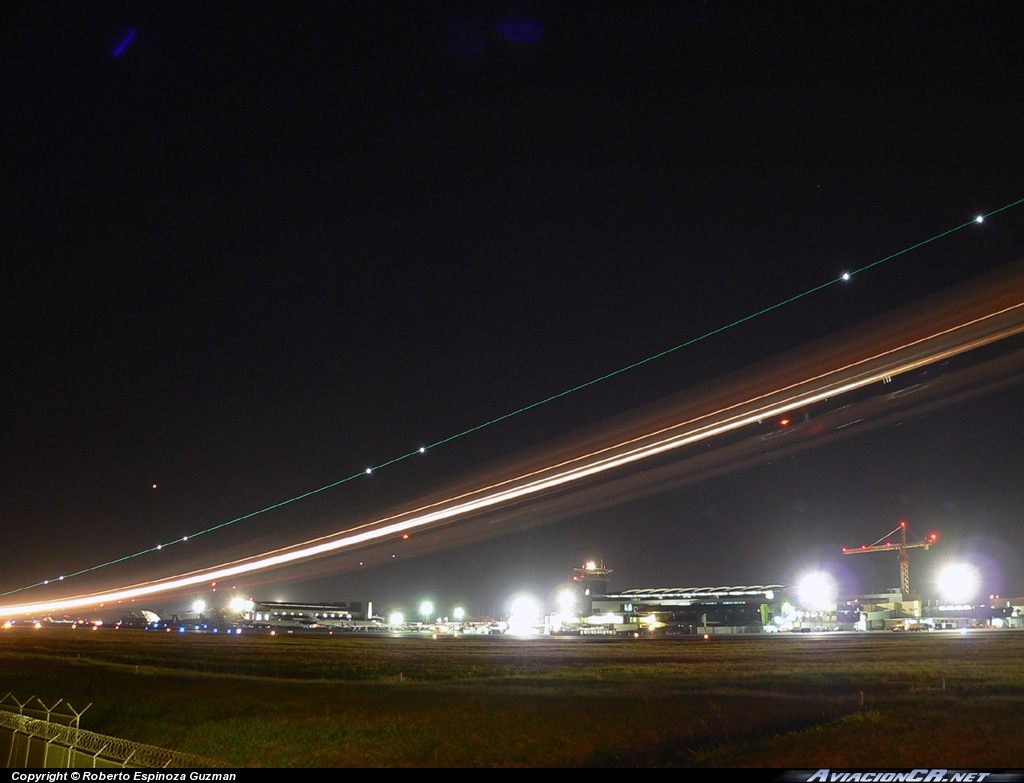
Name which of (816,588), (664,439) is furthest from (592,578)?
(664,439)

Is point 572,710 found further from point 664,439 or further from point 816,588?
point 816,588

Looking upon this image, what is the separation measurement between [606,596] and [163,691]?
521ft

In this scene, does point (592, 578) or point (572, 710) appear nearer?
point (572, 710)

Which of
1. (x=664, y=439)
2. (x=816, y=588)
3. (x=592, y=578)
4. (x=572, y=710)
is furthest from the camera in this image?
(x=592, y=578)

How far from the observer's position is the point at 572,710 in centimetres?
2236

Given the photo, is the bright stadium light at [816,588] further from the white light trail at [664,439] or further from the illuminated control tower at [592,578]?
the white light trail at [664,439]

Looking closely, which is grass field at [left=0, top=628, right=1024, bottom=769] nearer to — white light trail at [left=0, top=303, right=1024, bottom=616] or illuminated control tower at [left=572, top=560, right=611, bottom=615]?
white light trail at [left=0, top=303, right=1024, bottom=616]

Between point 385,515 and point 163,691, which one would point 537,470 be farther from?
point 163,691

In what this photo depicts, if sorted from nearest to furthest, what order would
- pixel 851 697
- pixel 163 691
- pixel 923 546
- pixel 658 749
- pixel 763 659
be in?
pixel 658 749
pixel 851 697
pixel 163 691
pixel 763 659
pixel 923 546

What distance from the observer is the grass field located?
55.9ft

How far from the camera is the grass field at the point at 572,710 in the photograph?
17.0 meters

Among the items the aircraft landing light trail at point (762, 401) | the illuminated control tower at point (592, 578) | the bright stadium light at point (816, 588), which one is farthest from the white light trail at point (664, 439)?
the illuminated control tower at point (592, 578)
